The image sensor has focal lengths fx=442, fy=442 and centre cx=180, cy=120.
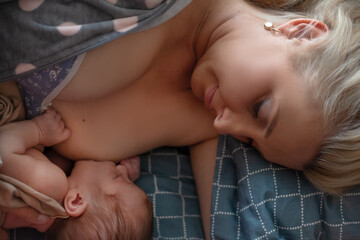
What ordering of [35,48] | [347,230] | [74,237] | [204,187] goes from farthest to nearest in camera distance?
1. [204,187]
2. [347,230]
3. [74,237]
4. [35,48]

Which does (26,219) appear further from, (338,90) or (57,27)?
(338,90)

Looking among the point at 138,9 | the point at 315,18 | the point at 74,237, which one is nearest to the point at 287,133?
the point at 315,18

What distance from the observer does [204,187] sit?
141 centimetres

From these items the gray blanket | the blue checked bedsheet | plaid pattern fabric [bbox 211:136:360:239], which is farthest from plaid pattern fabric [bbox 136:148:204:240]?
the gray blanket

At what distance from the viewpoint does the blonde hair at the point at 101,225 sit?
44.3 inches

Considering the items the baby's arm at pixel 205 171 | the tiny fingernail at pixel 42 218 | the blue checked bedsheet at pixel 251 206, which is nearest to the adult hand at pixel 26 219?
the tiny fingernail at pixel 42 218

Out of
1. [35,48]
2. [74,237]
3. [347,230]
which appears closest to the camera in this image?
[35,48]

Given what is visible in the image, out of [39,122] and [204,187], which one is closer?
[39,122]

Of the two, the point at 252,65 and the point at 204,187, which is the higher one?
the point at 252,65

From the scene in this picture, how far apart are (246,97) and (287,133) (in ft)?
0.43

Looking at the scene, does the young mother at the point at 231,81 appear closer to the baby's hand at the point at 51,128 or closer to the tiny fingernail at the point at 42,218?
the baby's hand at the point at 51,128

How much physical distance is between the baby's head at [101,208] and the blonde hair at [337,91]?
484mm

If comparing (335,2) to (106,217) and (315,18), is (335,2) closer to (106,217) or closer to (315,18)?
(315,18)

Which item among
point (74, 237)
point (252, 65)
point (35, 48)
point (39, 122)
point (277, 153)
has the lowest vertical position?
point (74, 237)
